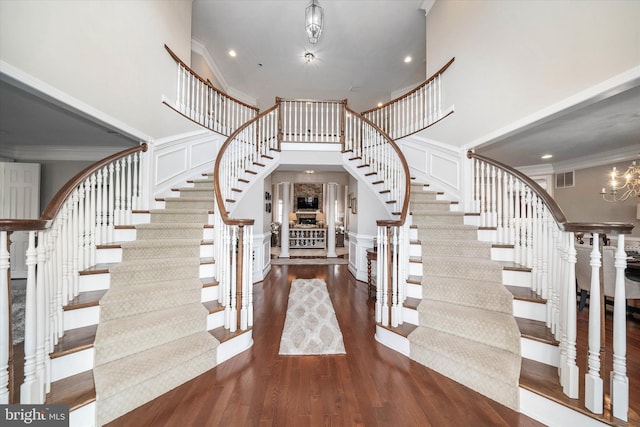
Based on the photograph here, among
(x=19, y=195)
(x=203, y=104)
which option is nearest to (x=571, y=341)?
(x=203, y=104)

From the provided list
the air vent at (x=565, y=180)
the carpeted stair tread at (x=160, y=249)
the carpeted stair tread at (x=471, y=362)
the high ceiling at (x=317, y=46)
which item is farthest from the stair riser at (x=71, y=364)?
the air vent at (x=565, y=180)

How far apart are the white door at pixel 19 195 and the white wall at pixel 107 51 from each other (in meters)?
2.99

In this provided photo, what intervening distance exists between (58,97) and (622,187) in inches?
312

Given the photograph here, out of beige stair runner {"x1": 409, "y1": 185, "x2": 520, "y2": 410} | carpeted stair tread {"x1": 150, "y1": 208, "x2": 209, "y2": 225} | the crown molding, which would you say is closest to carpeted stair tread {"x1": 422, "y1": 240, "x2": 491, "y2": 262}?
beige stair runner {"x1": 409, "y1": 185, "x2": 520, "y2": 410}

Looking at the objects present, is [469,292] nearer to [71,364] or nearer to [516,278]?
[516,278]

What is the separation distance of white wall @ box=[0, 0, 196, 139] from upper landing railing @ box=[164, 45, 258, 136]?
0.50 feet

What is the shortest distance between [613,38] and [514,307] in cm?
218

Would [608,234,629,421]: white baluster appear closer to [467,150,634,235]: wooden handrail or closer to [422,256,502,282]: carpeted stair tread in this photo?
[467,150,634,235]: wooden handrail

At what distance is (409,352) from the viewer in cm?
221

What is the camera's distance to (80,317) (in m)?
1.79

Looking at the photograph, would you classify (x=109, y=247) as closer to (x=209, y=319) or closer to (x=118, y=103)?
(x=209, y=319)

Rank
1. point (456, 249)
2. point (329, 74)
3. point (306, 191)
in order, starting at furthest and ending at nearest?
point (306, 191) < point (329, 74) < point (456, 249)

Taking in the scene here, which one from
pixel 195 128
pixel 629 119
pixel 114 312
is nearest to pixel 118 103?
pixel 195 128

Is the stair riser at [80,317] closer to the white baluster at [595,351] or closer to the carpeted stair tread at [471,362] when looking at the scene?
the carpeted stair tread at [471,362]
